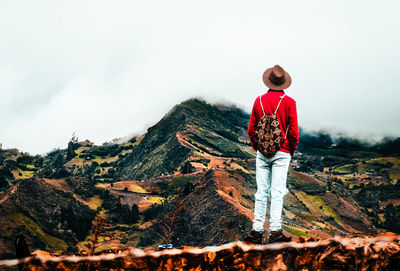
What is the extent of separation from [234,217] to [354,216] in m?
60.0

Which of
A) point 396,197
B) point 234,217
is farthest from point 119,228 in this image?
point 396,197

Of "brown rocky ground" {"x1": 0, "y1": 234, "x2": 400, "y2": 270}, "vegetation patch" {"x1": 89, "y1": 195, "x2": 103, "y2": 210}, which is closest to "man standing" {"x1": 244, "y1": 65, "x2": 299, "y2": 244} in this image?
"brown rocky ground" {"x1": 0, "y1": 234, "x2": 400, "y2": 270}

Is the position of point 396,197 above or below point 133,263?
below

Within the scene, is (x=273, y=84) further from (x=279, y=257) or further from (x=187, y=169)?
(x=187, y=169)

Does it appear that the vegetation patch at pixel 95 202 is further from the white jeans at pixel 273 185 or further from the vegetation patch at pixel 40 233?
the white jeans at pixel 273 185

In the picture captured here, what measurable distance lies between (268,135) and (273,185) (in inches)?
39.0

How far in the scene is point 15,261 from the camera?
4.91 m

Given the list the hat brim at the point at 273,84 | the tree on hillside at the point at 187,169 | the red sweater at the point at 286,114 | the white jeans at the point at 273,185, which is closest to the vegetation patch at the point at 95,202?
the tree on hillside at the point at 187,169

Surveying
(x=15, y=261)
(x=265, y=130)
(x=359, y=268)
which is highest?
(x=265, y=130)

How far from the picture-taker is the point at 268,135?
24.2 feet

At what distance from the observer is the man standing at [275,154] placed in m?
7.30

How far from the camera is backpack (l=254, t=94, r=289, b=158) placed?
732 cm

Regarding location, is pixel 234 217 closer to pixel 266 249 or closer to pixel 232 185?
pixel 232 185

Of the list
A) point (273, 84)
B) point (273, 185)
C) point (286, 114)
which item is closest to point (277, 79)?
point (273, 84)
